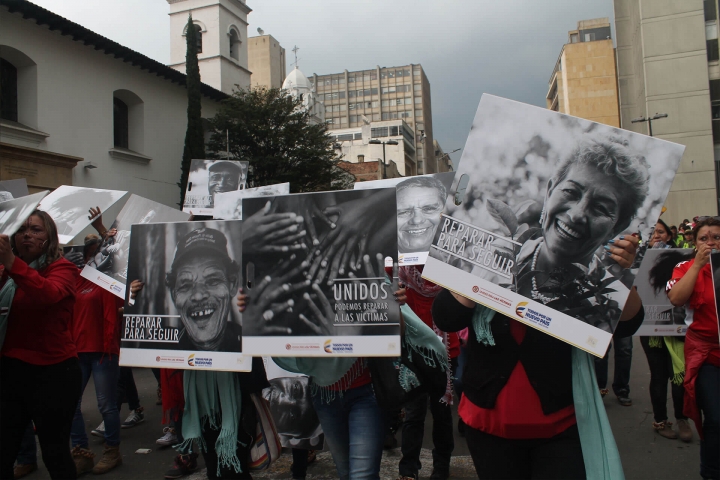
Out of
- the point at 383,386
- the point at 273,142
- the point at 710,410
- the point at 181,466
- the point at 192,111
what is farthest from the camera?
the point at 273,142

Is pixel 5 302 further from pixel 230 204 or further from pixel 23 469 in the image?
pixel 230 204

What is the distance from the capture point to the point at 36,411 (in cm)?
338

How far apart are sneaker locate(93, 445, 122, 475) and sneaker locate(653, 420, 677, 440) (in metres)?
5.43

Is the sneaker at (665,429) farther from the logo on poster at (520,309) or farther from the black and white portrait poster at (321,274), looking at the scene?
the logo on poster at (520,309)

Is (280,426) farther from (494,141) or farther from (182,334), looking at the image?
(494,141)

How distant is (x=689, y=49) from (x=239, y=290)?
44.4 m

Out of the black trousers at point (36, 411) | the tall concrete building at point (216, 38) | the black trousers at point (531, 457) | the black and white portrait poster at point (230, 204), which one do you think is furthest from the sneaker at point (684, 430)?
the tall concrete building at point (216, 38)

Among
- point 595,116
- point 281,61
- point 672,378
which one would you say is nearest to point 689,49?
point 595,116

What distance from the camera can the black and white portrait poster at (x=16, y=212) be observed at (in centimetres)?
313

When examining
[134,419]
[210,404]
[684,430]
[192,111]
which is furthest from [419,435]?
[192,111]

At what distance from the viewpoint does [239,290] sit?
3.05m

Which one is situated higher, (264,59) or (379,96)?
(379,96)

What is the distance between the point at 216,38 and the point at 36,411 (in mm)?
38335

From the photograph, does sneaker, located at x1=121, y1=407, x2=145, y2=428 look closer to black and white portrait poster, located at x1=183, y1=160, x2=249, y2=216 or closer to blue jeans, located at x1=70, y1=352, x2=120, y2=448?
blue jeans, located at x1=70, y1=352, x2=120, y2=448
